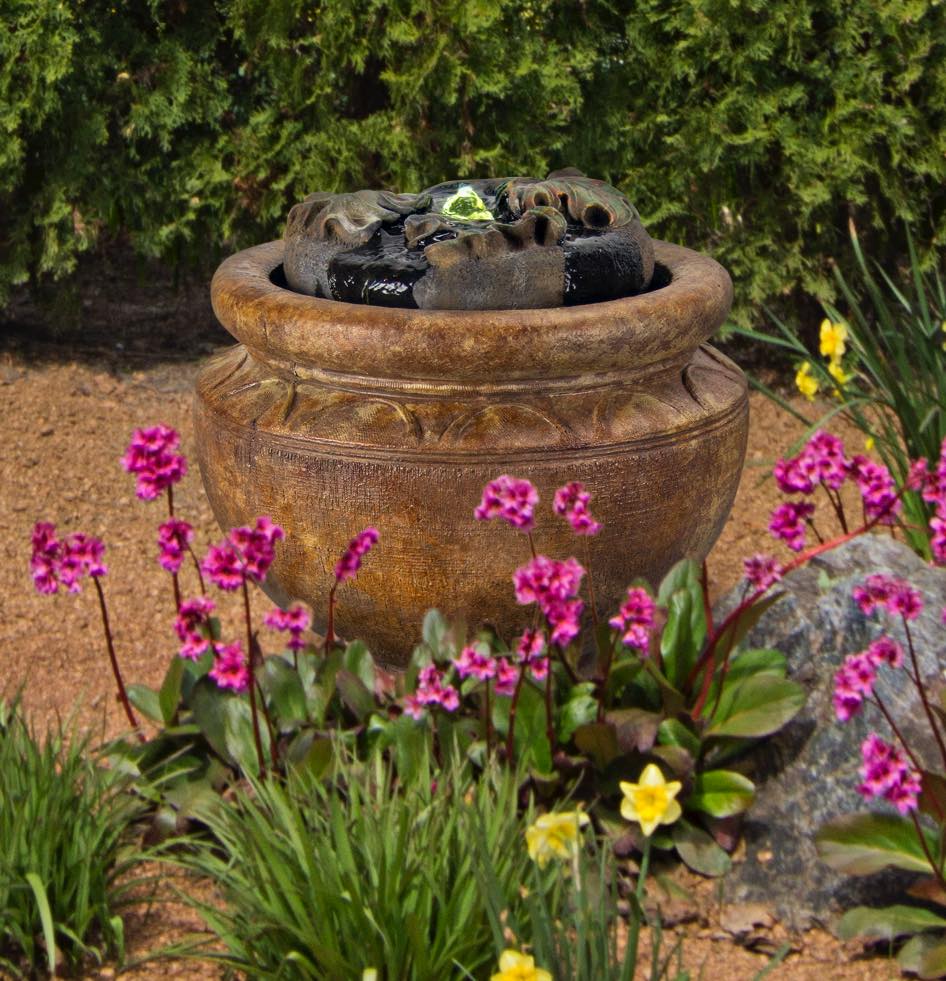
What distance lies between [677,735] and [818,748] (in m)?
0.26

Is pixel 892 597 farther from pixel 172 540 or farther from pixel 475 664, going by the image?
pixel 172 540

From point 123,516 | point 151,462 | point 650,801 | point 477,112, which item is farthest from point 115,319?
point 650,801

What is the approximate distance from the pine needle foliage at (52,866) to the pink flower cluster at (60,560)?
0.82 feet

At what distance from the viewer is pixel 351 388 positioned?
2.83 m

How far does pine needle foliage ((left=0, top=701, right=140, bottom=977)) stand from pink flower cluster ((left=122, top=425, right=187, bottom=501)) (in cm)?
45

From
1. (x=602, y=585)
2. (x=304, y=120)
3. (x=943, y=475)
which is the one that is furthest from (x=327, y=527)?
(x=304, y=120)

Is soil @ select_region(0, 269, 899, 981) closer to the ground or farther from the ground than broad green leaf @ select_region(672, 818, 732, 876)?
closer to the ground

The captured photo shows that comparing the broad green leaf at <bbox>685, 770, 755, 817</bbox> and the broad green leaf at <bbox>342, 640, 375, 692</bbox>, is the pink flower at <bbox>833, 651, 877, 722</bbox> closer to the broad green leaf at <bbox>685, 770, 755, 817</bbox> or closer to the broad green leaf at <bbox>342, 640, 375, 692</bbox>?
the broad green leaf at <bbox>685, 770, 755, 817</bbox>

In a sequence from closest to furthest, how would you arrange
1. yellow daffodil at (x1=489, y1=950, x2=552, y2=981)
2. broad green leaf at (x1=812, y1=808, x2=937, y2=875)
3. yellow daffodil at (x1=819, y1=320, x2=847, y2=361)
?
yellow daffodil at (x1=489, y1=950, x2=552, y2=981) → broad green leaf at (x1=812, y1=808, x2=937, y2=875) → yellow daffodil at (x1=819, y1=320, x2=847, y2=361)

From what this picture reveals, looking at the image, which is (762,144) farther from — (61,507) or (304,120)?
(61,507)

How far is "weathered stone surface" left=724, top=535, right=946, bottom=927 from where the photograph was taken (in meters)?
2.51

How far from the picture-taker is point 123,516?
443 centimetres

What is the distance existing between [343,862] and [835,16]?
11.6 feet

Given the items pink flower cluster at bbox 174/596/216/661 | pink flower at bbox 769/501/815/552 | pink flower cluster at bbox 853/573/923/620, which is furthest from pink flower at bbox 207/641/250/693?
pink flower cluster at bbox 853/573/923/620
